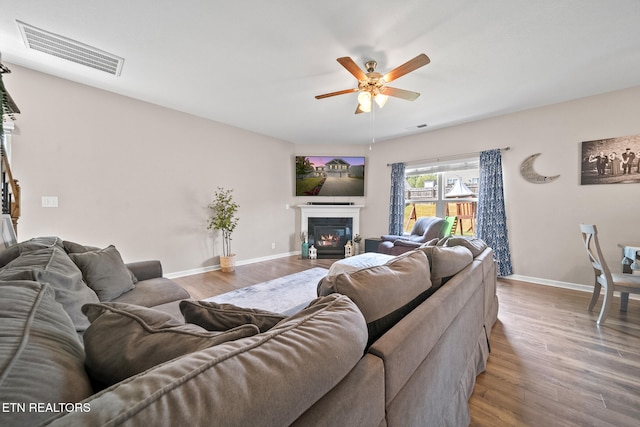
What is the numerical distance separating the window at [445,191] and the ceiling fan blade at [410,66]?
2.80 m

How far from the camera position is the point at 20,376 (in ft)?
1.26

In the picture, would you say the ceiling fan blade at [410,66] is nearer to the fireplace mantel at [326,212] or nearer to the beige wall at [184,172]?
the beige wall at [184,172]

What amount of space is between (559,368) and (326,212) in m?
4.33

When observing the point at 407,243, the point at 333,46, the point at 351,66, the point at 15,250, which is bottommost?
the point at 407,243

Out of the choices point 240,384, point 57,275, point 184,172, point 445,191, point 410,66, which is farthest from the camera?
point 445,191

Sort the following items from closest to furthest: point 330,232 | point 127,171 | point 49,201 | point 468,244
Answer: point 468,244 < point 49,201 < point 127,171 < point 330,232

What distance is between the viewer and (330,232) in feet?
18.6

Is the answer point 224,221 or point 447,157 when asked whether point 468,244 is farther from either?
point 224,221

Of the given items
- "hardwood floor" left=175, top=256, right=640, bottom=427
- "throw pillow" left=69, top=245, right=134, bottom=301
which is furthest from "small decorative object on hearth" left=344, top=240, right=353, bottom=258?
"throw pillow" left=69, top=245, right=134, bottom=301

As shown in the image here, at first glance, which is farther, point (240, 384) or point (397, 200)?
point (397, 200)

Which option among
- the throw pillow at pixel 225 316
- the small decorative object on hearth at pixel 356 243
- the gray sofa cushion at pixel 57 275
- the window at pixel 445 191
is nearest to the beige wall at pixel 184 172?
the window at pixel 445 191

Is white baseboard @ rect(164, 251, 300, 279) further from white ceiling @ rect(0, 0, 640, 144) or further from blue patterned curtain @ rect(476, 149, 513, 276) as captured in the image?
blue patterned curtain @ rect(476, 149, 513, 276)

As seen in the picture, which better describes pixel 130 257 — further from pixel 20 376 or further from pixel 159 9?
pixel 20 376

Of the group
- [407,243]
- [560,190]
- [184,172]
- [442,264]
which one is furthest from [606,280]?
[184,172]
